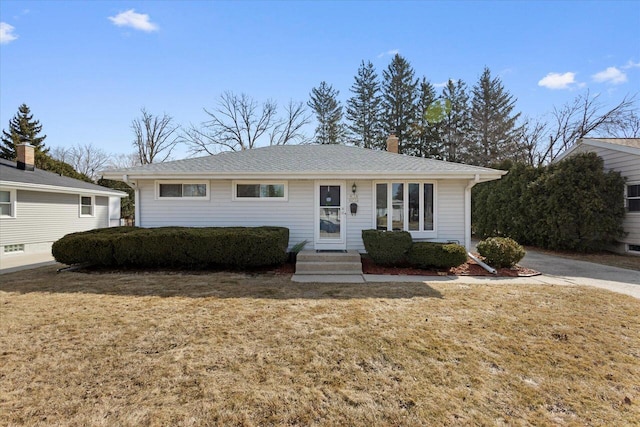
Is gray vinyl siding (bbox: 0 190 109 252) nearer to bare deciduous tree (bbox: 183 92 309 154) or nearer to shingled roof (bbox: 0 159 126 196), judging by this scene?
shingled roof (bbox: 0 159 126 196)

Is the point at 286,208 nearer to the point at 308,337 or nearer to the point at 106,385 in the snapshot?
the point at 308,337

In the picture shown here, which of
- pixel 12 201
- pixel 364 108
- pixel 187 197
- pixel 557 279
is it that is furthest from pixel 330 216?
pixel 364 108

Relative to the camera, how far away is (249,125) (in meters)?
29.4

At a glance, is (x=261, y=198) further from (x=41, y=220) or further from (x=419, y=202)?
(x=41, y=220)

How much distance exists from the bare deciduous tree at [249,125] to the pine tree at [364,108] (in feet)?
15.4

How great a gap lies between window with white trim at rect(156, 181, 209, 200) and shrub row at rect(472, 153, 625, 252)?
1260 cm

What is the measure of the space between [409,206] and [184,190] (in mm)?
6822

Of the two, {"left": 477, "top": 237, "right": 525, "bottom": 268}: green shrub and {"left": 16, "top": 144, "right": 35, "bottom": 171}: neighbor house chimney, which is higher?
{"left": 16, "top": 144, "right": 35, "bottom": 171}: neighbor house chimney

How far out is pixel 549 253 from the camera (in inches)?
453

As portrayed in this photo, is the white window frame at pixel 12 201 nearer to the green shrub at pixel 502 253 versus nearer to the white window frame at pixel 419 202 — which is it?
the white window frame at pixel 419 202

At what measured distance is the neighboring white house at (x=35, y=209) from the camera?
11.3m

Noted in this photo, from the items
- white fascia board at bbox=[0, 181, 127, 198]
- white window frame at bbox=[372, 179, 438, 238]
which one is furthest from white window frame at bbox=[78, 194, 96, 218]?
white window frame at bbox=[372, 179, 438, 238]

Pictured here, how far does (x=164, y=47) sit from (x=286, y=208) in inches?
377

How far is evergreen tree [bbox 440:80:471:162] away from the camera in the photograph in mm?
27062
